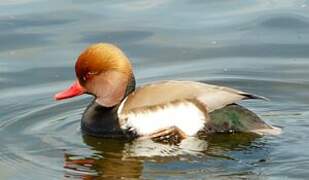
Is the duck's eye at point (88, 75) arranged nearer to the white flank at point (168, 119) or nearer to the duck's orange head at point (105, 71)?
the duck's orange head at point (105, 71)

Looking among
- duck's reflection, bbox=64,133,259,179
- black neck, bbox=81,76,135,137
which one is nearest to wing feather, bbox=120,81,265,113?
black neck, bbox=81,76,135,137

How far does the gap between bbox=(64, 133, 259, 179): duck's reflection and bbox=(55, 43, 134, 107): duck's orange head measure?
0.39 metres

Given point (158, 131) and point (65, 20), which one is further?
point (65, 20)

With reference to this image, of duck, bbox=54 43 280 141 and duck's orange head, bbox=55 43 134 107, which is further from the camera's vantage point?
duck's orange head, bbox=55 43 134 107

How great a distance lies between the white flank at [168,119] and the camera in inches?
323

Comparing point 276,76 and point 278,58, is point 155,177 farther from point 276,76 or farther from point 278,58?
point 278,58

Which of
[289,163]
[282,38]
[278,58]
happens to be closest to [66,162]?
[289,163]

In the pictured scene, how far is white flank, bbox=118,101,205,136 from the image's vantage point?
323 inches

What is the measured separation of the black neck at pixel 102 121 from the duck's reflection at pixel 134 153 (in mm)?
66

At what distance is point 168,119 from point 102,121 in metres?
0.57

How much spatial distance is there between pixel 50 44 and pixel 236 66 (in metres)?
2.25

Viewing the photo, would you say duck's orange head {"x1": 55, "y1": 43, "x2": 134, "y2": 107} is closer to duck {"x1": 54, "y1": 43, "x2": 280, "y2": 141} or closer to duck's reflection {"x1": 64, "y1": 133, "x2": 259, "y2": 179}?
duck {"x1": 54, "y1": 43, "x2": 280, "y2": 141}

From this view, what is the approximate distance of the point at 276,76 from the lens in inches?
389

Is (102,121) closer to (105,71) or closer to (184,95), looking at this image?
(105,71)
